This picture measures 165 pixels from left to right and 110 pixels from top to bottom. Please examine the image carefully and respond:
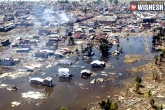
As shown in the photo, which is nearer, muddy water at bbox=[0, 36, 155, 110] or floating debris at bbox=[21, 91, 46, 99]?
muddy water at bbox=[0, 36, 155, 110]

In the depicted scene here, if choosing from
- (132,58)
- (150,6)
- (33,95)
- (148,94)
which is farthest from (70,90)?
(150,6)

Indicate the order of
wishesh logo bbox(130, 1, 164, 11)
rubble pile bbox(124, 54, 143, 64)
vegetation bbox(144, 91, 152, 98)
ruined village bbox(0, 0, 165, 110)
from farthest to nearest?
wishesh logo bbox(130, 1, 164, 11) < rubble pile bbox(124, 54, 143, 64) < vegetation bbox(144, 91, 152, 98) < ruined village bbox(0, 0, 165, 110)

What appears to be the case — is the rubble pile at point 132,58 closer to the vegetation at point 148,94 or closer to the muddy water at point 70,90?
the muddy water at point 70,90

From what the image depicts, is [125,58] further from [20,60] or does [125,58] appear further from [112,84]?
[20,60]

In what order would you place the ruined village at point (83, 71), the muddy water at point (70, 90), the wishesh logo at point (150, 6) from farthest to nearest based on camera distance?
1. the wishesh logo at point (150, 6)
2. the ruined village at point (83, 71)
3. the muddy water at point (70, 90)

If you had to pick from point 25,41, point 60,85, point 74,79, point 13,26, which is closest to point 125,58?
point 74,79

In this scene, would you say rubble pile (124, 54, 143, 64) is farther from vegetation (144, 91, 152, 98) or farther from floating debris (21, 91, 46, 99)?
floating debris (21, 91, 46, 99)

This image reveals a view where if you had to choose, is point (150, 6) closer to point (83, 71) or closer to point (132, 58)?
point (132, 58)

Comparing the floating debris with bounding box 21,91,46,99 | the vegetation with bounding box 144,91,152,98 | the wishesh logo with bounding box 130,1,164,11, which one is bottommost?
the vegetation with bounding box 144,91,152,98

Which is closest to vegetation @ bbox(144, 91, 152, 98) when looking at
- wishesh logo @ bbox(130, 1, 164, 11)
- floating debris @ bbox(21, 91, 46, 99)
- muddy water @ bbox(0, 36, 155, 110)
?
muddy water @ bbox(0, 36, 155, 110)

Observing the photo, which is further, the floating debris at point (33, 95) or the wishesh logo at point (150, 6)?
the wishesh logo at point (150, 6)

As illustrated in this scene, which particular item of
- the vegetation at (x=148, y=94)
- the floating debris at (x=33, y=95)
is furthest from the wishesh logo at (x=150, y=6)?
the floating debris at (x=33, y=95)
